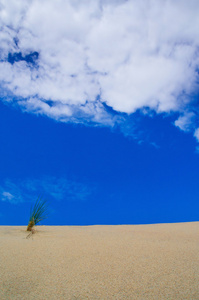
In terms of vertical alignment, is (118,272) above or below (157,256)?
below

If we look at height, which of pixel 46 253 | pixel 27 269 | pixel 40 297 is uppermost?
pixel 46 253

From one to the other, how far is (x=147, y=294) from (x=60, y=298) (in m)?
0.47

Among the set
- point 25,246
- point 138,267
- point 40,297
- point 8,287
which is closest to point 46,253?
point 25,246

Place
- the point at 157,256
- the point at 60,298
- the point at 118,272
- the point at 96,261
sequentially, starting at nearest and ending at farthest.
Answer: the point at 60,298 < the point at 118,272 < the point at 96,261 < the point at 157,256

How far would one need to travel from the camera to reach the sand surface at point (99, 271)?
1.05 meters

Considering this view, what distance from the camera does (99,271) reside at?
1317 mm

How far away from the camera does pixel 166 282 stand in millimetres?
1142

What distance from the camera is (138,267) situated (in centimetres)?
137

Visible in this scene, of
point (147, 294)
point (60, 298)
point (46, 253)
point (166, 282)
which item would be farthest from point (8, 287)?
point (166, 282)

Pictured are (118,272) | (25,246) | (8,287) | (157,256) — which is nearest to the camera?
(8,287)

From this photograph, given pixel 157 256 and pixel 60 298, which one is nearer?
pixel 60 298

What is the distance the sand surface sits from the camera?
1046 mm

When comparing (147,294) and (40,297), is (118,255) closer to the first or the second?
(147,294)

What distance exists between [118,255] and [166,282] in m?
0.58
